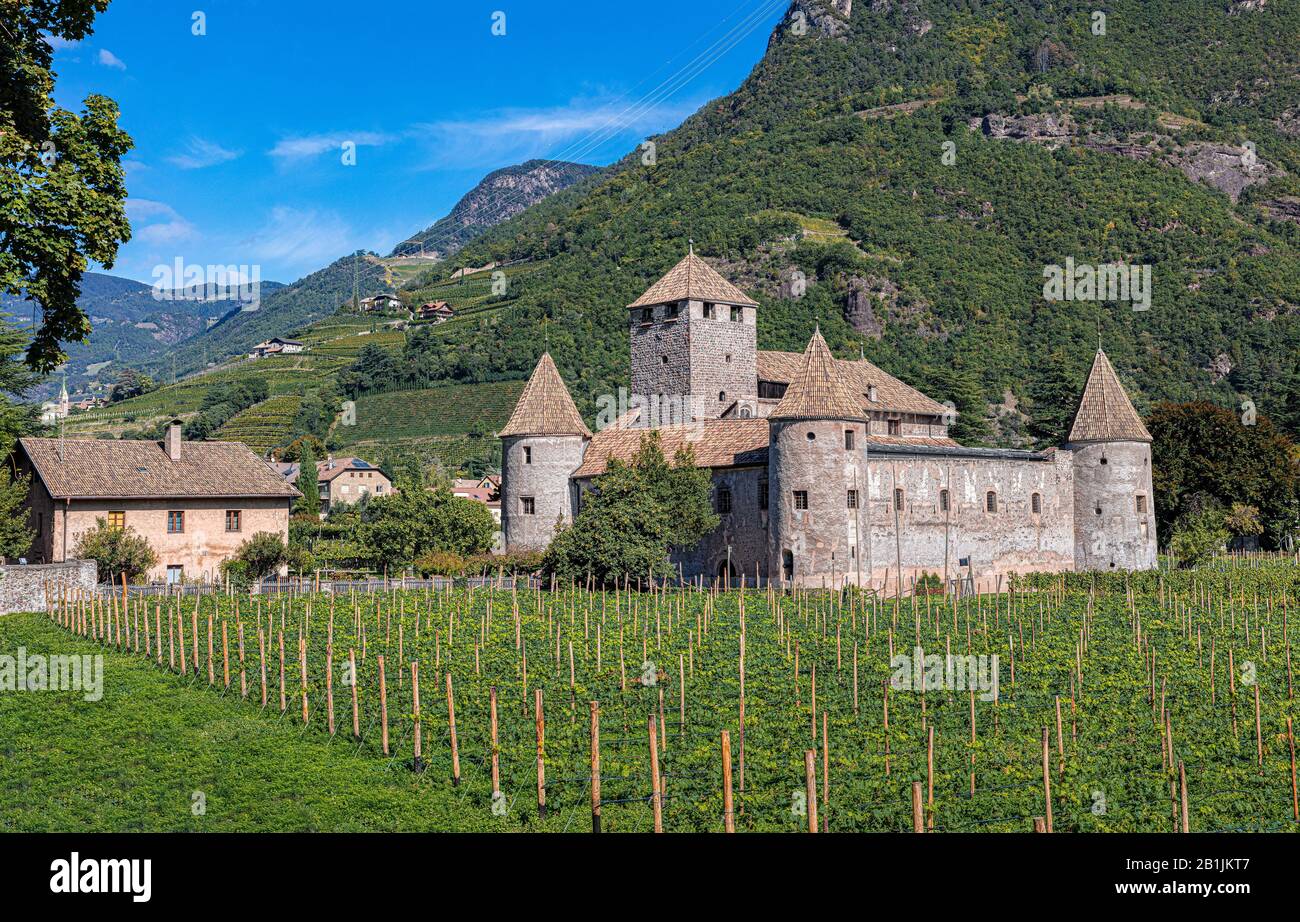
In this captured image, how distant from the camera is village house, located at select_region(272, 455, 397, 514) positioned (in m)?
100

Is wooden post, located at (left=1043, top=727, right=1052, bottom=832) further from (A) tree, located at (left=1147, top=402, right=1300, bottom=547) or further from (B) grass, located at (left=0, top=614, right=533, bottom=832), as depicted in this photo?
(A) tree, located at (left=1147, top=402, right=1300, bottom=547)

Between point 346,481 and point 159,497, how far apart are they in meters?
56.5

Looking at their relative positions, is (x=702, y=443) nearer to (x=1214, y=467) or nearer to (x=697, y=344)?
(x=697, y=344)

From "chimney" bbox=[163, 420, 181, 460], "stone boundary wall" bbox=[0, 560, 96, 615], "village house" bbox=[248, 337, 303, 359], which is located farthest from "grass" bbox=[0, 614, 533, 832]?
"village house" bbox=[248, 337, 303, 359]

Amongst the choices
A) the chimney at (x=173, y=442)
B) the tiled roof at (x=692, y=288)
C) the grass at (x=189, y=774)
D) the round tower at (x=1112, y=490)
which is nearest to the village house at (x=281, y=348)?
the tiled roof at (x=692, y=288)

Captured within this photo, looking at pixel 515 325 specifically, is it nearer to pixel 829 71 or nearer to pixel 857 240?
pixel 857 240

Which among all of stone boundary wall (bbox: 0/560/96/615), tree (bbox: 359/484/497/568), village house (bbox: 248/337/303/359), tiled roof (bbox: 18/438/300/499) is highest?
village house (bbox: 248/337/303/359)

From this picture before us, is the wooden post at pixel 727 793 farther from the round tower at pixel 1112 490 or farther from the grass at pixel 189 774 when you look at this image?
the round tower at pixel 1112 490

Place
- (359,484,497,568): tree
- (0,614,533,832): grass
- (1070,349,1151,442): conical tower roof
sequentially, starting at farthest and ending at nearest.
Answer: (1070,349,1151,442): conical tower roof, (359,484,497,568): tree, (0,614,533,832): grass

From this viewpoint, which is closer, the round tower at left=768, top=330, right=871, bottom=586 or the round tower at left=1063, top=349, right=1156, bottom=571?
the round tower at left=768, top=330, right=871, bottom=586

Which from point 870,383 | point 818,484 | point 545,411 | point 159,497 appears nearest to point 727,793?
point 818,484

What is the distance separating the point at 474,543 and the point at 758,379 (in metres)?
17.7

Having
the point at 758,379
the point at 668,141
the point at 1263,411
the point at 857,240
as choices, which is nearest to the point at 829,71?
the point at 668,141

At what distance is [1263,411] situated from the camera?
8812cm
